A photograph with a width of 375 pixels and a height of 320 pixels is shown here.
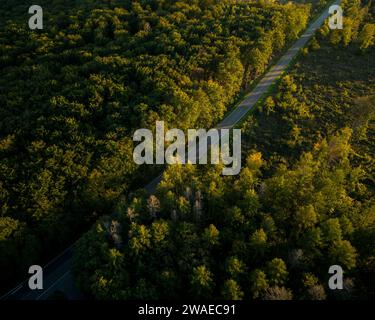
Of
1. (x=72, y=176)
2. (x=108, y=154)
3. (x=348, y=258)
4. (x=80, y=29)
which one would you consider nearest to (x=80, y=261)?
(x=72, y=176)

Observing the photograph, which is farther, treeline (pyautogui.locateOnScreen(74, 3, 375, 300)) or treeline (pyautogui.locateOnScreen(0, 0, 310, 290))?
treeline (pyautogui.locateOnScreen(0, 0, 310, 290))

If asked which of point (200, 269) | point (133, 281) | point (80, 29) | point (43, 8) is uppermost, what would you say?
point (43, 8)

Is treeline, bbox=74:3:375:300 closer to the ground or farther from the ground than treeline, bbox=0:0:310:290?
closer to the ground

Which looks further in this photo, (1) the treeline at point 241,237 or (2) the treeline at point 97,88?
(2) the treeline at point 97,88
